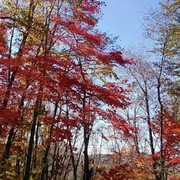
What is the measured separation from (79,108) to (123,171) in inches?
284

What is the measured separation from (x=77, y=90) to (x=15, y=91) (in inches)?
108

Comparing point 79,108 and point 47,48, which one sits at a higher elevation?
point 47,48

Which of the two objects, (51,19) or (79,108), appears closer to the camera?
(79,108)

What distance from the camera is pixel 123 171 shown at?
1825 centimetres

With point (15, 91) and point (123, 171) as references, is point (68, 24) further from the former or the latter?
point (123, 171)

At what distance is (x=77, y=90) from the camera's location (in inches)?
489

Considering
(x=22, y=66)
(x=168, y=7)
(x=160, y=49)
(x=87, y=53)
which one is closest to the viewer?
(x=22, y=66)

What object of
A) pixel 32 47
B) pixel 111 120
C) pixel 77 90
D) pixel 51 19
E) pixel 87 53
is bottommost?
pixel 111 120

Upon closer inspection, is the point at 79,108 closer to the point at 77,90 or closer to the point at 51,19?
the point at 77,90

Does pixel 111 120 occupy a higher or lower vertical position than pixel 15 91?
lower

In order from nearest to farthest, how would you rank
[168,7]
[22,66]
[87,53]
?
[22,66], [87,53], [168,7]

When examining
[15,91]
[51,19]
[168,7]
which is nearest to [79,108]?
[15,91]

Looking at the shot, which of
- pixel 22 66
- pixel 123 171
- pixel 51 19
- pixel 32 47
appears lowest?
pixel 123 171

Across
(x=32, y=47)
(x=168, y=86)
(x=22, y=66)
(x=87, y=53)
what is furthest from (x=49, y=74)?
(x=168, y=86)
